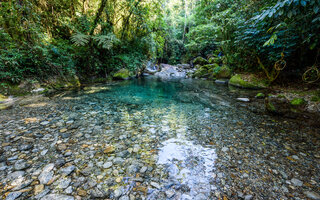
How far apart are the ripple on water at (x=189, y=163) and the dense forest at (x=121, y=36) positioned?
2.57m

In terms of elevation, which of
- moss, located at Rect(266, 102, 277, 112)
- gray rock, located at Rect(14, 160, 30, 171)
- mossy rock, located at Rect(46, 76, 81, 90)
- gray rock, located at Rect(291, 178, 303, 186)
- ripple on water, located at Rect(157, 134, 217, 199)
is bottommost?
ripple on water, located at Rect(157, 134, 217, 199)

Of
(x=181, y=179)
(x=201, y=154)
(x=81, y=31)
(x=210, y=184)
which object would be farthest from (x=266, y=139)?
(x=81, y=31)

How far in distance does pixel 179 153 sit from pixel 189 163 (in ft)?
0.75

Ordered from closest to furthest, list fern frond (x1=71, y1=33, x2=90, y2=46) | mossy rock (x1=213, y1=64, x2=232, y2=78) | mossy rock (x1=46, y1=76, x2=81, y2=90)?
mossy rock (x1=46, y1=76, x2=81, y2=90)
fern frond (x1=71, y1=33, x2=90, y2=46)
mossy rock (x1=213, y1=64, x2=232, y2=78)

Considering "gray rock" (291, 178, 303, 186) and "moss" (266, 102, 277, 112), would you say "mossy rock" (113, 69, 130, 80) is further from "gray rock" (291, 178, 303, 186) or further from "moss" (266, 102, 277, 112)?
"gray rock" (291, 178, 303, 186)

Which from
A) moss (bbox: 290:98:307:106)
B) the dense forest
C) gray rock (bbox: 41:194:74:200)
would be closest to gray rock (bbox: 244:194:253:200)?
gray rock (bbox: 41:194:74:200)

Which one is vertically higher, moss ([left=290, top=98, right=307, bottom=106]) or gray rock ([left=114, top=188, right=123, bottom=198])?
moss ([left=290, top=98, right=307, bottom=106])

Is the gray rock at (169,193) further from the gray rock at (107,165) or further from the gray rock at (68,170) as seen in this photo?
the gray rock at (68,170)

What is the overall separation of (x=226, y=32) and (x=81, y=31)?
10.4 metres

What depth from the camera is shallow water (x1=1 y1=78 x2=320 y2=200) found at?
1.33 metres

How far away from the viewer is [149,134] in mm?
2426

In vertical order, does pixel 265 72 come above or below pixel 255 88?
above

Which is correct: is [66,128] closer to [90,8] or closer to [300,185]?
[300,185]

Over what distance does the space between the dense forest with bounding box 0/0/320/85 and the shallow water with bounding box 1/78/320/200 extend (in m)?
1.93
